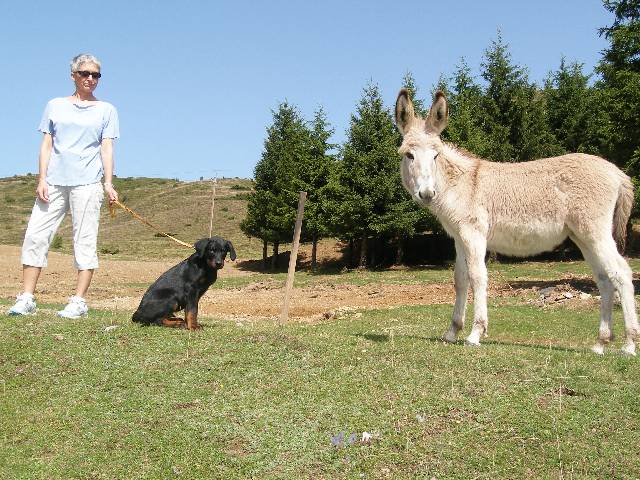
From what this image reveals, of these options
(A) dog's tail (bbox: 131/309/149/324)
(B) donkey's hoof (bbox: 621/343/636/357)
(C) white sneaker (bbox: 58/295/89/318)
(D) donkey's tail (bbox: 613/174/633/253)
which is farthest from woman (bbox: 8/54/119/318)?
(B) donkey's hoof (bbox: 621/343/636/357)

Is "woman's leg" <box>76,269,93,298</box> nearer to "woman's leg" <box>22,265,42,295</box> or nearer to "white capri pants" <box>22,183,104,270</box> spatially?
"white capri pants" <box>22,183,104,270</box>

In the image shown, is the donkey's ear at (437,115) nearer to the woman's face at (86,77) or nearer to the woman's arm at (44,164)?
the woman's face at (86,77)

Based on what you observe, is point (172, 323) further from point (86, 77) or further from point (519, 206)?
point (519, 206)

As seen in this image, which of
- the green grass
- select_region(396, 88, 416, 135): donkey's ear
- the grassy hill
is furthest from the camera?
the grassy hill

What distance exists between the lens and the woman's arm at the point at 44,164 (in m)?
9.05

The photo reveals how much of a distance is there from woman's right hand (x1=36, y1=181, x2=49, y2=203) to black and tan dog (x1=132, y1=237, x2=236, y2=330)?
205 centimetres

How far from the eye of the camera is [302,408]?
663 centimetres

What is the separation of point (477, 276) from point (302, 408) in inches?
123

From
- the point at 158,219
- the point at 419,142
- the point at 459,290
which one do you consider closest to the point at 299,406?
the point at 459,290

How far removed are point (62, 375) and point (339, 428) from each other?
3658 millimetres

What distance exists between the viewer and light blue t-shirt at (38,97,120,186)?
916cm

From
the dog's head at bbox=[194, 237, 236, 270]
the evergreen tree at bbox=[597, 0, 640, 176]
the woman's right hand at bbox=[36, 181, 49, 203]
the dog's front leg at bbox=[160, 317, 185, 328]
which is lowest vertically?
the dog's front leg at bbox=[160, 317, 185, 328]

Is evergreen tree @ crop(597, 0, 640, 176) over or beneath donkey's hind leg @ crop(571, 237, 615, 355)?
over

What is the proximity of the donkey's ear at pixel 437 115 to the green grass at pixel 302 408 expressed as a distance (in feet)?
9.91
